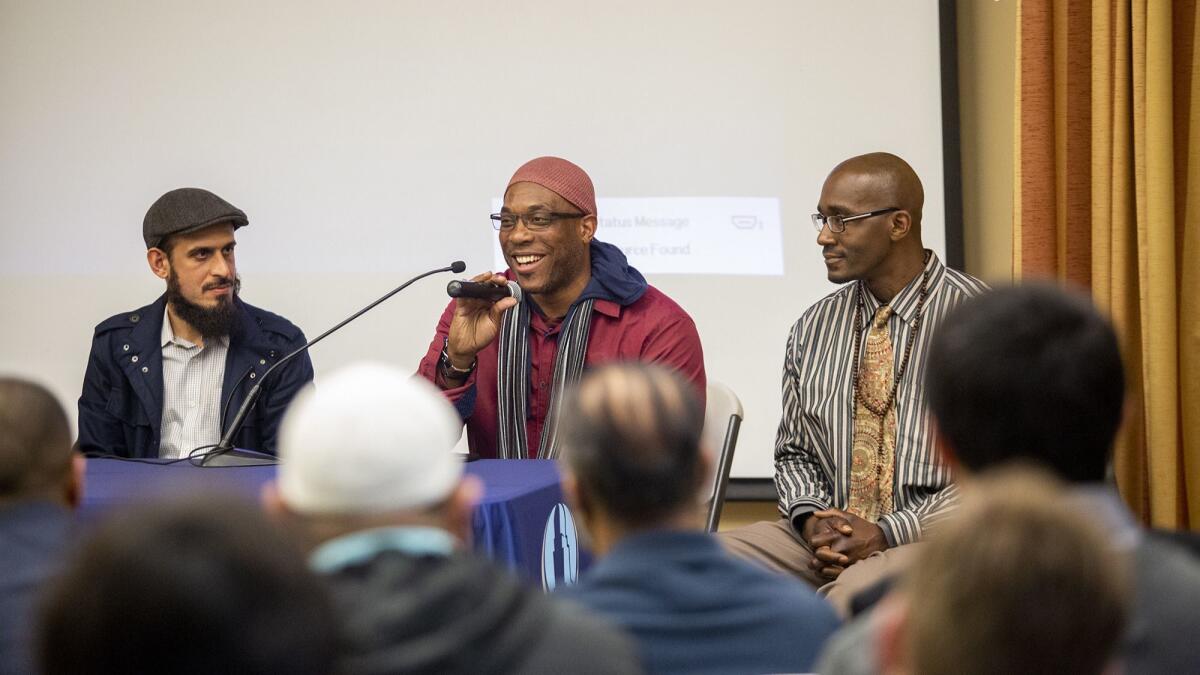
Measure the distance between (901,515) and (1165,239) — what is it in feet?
2.99

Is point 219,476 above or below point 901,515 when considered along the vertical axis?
above

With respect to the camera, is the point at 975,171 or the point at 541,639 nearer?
the point at 541,639

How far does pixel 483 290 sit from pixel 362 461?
87.9 inches

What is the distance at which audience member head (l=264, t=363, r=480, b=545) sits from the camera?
1.27 meters

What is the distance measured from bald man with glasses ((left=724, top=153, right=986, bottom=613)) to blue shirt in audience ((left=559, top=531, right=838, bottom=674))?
5.86 ft

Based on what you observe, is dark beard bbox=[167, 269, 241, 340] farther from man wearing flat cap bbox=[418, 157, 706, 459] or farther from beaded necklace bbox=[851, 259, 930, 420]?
beaded necklace bbox=[851, 259, 930, 420]

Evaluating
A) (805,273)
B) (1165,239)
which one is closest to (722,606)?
(1165,239)

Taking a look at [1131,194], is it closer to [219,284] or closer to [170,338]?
[219,284]

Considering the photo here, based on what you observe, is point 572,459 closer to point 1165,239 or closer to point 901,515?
point 901,515

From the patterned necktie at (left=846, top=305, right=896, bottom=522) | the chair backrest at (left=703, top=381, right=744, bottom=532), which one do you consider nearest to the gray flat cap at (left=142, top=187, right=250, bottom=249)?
the chair backrest at (left=703, top=381, right=744, bottom=532)

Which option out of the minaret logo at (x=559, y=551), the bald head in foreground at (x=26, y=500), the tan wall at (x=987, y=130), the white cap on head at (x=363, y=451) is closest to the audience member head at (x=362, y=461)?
the white cap on head at (x=363, y=451)

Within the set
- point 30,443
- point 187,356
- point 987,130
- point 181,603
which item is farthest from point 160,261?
point 181,603

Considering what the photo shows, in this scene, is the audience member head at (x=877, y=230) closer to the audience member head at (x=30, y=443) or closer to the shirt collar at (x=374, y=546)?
the audience member head at (x=30, y=443)

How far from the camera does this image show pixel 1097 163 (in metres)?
3.33
